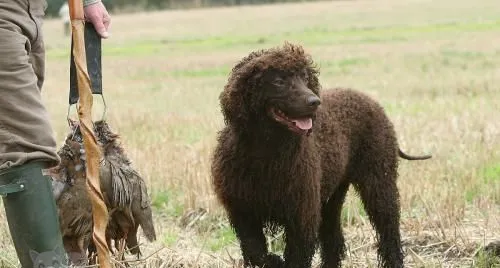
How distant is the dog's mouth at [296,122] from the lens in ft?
14.7

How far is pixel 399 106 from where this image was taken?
42.8 ft

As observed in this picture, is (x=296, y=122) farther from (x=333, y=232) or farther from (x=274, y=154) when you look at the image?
(x=333, y=232)

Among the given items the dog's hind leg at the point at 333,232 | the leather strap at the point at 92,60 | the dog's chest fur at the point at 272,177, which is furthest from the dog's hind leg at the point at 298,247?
the leather strap at the point at 92,60

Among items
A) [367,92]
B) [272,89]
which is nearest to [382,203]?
[272,89]

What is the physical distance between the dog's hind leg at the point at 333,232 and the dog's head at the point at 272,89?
128 cm

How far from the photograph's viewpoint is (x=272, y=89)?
463cm

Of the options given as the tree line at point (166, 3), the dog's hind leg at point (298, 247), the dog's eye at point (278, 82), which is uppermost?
the dog's eye at point (278, 82)

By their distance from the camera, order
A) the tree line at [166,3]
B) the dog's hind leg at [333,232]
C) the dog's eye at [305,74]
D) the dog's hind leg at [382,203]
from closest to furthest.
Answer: the dog's eye at [305,74] < the dog's hind leg at [382,203] < the dog's hind leg at [333,232] < the tree line at [166,3]

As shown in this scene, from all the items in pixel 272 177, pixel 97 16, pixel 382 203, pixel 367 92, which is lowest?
pixel 367 92

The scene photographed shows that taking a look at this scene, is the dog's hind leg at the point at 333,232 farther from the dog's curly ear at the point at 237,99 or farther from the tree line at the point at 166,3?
the tree line at the point at 166,3

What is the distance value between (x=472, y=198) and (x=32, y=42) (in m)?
4.19

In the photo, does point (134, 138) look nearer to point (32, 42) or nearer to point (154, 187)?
point (154, 187)

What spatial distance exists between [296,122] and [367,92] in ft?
36.0

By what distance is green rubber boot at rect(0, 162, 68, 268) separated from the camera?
390cm
